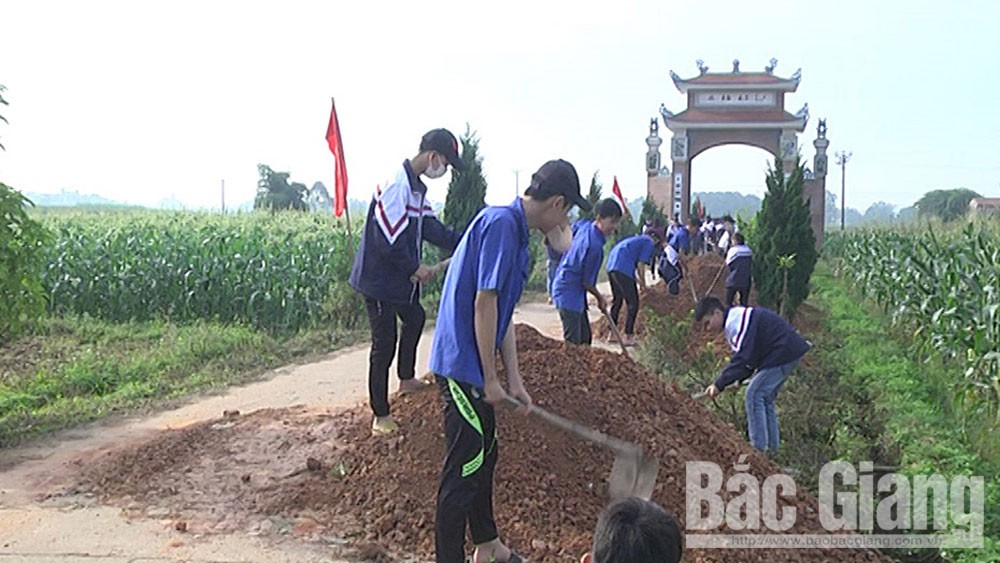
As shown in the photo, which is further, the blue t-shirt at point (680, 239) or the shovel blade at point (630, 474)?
the blue t-shirt at point (680, 239)

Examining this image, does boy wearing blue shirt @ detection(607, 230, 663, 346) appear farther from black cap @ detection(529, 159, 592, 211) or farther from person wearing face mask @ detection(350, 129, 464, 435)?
black cap @ detection(529, 159, 592, 211)

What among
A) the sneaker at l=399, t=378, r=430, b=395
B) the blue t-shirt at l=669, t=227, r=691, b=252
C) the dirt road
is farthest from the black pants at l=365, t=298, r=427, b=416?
the blue t-shirt at l=669, t=227, r=691, b=252

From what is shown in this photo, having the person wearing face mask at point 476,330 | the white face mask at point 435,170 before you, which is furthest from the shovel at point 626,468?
the white face mask at point 435,170

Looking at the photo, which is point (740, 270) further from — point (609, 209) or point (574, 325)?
point (574, 325)

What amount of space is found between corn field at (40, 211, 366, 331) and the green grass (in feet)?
2.33

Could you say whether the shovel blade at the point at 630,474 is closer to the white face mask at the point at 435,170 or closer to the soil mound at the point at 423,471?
the soil mound at the point at 423,471

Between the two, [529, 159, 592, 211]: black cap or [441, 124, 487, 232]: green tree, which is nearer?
[529, 159, 592, 211]: black cap

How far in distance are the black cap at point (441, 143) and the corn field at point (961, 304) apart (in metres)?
4.58

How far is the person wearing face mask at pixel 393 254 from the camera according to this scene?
513 cm

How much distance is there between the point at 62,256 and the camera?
557 inches

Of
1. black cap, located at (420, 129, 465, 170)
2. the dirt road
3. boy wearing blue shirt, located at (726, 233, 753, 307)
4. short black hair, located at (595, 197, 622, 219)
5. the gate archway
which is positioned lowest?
the dirt road

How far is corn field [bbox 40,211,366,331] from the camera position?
13.2 meters

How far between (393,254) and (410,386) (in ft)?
3.39

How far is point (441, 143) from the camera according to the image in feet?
16.6
